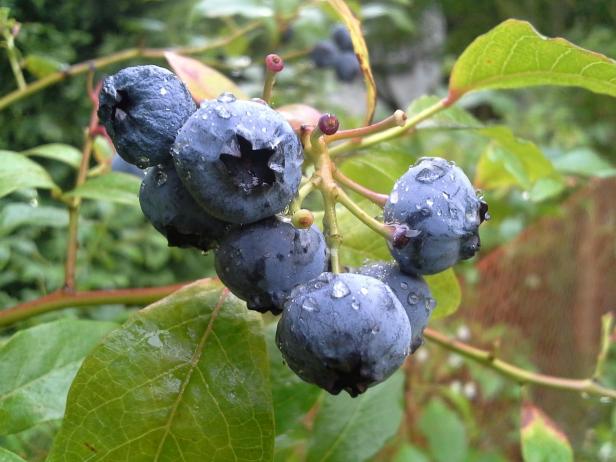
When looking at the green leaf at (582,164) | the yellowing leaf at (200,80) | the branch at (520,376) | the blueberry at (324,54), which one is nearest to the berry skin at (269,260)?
the yellowing leaf at (200,80)

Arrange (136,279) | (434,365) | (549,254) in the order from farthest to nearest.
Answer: (549,254) → (434,365) → (136,279)

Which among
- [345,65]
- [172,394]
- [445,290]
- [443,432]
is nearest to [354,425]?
[445,290]

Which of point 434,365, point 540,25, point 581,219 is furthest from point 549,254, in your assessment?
point 540,25

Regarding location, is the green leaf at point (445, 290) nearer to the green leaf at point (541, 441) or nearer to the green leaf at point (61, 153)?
the green leaf at point (541, 441)

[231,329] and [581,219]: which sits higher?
[231,329]

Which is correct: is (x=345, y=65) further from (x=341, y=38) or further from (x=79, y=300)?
(x=79, y=300)

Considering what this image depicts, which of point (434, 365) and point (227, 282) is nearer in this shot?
point (227, 282)

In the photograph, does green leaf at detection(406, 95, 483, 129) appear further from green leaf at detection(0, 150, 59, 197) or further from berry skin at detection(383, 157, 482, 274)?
green leaf at detection(0, 150, 59, 197)

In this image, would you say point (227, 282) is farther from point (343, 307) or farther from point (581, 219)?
point (581, 219)
